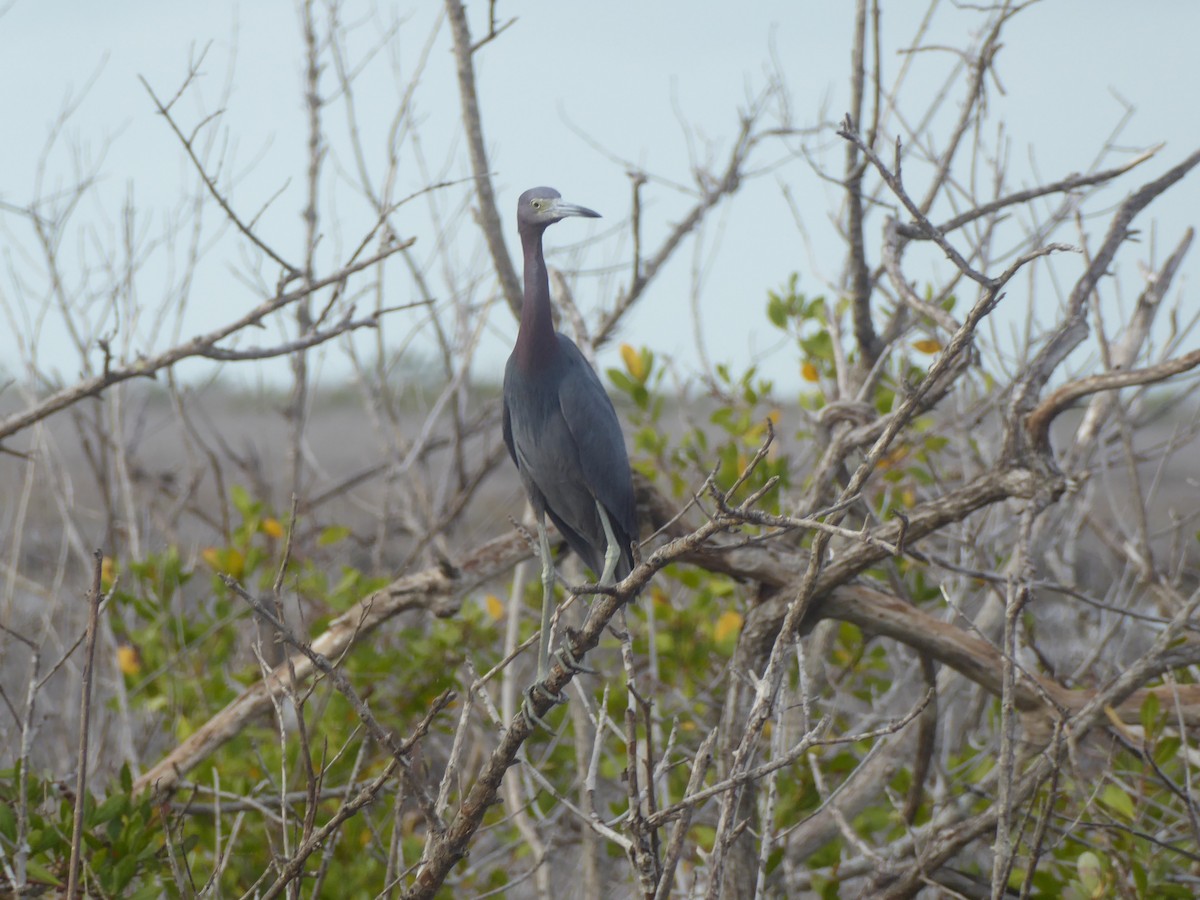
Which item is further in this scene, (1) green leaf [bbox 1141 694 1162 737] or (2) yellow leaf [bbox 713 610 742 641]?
(2) yellow leaf [bbox 713 610 742 641]

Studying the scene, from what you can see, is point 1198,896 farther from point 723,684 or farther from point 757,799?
point 723,684

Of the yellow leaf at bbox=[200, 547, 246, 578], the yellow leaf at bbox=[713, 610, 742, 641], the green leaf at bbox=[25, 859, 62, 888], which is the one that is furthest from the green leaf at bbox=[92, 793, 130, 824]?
the yellow leaf at bbox=[713, 610, 742, 641]

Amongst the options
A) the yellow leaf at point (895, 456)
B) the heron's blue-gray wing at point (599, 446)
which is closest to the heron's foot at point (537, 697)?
the heron's blue-gray wing at point (599, 446)

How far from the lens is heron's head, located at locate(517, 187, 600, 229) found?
131 inches

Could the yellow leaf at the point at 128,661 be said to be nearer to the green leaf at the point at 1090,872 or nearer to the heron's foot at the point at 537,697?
the heron's foot at the point at 537,697

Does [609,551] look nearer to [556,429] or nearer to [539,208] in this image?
[556,429]

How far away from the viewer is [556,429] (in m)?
3.55

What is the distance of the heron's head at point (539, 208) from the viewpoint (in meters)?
3.33

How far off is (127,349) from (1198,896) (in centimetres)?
450

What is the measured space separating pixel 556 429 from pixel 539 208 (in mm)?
682

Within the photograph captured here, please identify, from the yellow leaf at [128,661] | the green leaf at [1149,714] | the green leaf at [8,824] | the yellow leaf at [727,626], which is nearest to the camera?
the green leaf at [8,824]

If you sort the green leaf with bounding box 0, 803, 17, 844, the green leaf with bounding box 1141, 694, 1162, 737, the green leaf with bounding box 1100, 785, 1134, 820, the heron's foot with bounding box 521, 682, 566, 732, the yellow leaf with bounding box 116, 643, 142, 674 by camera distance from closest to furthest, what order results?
the green leaf with bounding box 0, 803, 17, 844, the heron's foot with bounding box 521, 682, 566, 732, the green leaf with bounding box 1141, 694, 1162, 737, the green leaf with bounding box 1100, 785, 1134, 820, the yellow leaf with bounding box 116, 643, 142, 674

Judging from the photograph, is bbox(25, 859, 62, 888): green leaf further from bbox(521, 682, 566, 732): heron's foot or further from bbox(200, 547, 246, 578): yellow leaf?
bbox(200, 547, 246, 578): yellow leaf

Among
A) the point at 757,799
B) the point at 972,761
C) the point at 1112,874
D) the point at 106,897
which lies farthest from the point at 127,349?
the point at 1112,874
